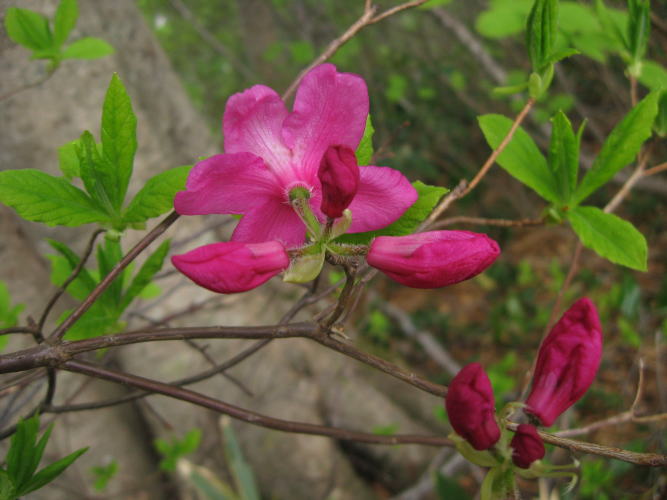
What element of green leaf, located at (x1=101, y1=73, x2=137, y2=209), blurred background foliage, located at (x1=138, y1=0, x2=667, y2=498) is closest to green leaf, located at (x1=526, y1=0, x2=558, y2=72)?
green leaf, located at (x1=101, y1=73, x2=137, y2=209)

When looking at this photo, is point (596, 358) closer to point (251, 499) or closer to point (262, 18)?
point (251, 499)

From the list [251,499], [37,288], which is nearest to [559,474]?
[251,499]

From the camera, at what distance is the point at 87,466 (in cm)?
209

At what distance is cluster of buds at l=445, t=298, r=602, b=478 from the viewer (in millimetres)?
542

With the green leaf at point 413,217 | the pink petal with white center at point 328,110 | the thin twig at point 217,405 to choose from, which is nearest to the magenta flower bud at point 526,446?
the thin twig at point 217,405

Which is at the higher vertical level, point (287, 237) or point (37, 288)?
point (287, 237)

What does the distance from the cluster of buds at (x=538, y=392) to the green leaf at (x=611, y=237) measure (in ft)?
0.53

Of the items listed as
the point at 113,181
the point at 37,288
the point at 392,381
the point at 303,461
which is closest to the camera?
the point at 113,181

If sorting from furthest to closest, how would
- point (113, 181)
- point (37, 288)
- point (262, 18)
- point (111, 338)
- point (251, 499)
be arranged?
point (262, 18) → point (251, 499) → point (37, 288) → point (113, 181) → point (111, 338)

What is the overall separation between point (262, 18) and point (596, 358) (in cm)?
532

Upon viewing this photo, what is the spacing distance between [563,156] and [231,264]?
1.82 ft

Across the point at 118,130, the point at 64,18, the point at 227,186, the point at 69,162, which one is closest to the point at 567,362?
the point at 227,186

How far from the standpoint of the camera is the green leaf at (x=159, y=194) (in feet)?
2.13

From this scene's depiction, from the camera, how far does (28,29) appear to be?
99 cm
